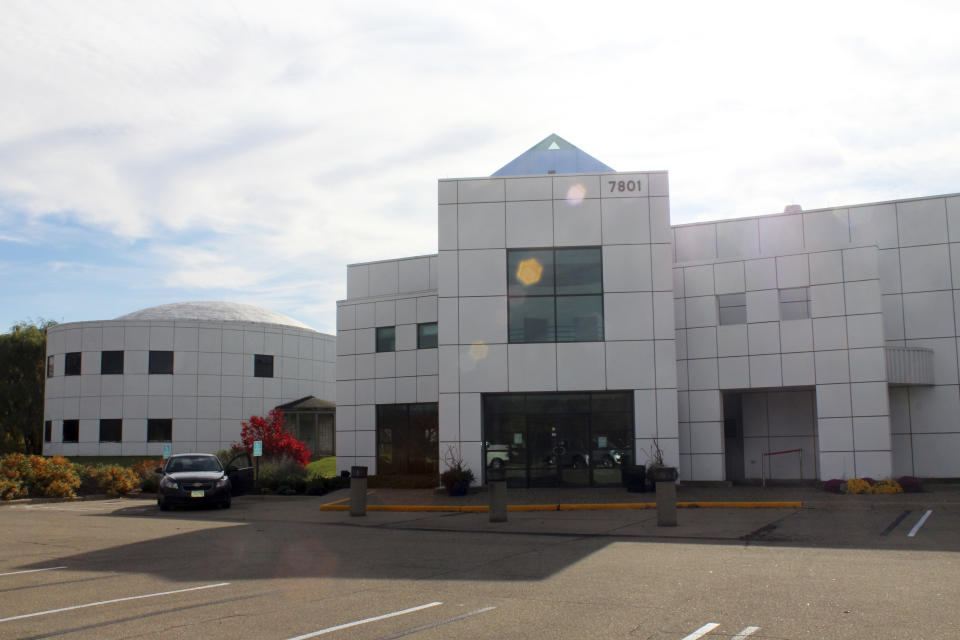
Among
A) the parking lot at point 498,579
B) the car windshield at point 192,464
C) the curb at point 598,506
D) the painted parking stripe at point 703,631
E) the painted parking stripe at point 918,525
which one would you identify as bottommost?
the curb at point 598,506

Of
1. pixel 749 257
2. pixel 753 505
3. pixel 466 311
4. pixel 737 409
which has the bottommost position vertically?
pixel 753 505

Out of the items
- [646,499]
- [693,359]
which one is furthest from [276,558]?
[693,359]

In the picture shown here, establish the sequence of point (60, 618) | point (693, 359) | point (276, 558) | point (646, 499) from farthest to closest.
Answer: point (693, 359)
point (646, 499)
point (276, 558)
point (60, 618)

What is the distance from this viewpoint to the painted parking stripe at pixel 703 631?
7.06 metres

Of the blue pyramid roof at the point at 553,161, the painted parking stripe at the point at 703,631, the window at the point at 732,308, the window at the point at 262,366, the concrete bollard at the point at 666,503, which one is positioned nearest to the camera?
the painted parking stripe at the point at 703,631

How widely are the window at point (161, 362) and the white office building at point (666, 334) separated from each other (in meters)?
29.0

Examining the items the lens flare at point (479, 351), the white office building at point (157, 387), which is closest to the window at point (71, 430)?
the white office building at point (157, 387)

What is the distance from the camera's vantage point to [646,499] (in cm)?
2189

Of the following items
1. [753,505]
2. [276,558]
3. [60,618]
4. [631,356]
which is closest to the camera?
[60,618]

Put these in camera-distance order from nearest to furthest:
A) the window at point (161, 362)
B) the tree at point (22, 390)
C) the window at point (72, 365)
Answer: the window at point (161, 362), the window at point (72, 365), the tree at point (22, 390)

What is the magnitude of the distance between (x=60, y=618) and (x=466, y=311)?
59.8ft

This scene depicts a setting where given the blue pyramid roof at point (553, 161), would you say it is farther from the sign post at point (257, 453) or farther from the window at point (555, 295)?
the sign post at point (257, 453)

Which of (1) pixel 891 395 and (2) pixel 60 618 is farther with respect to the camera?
(1) pixel 891 395

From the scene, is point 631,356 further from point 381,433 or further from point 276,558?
point 276,558
